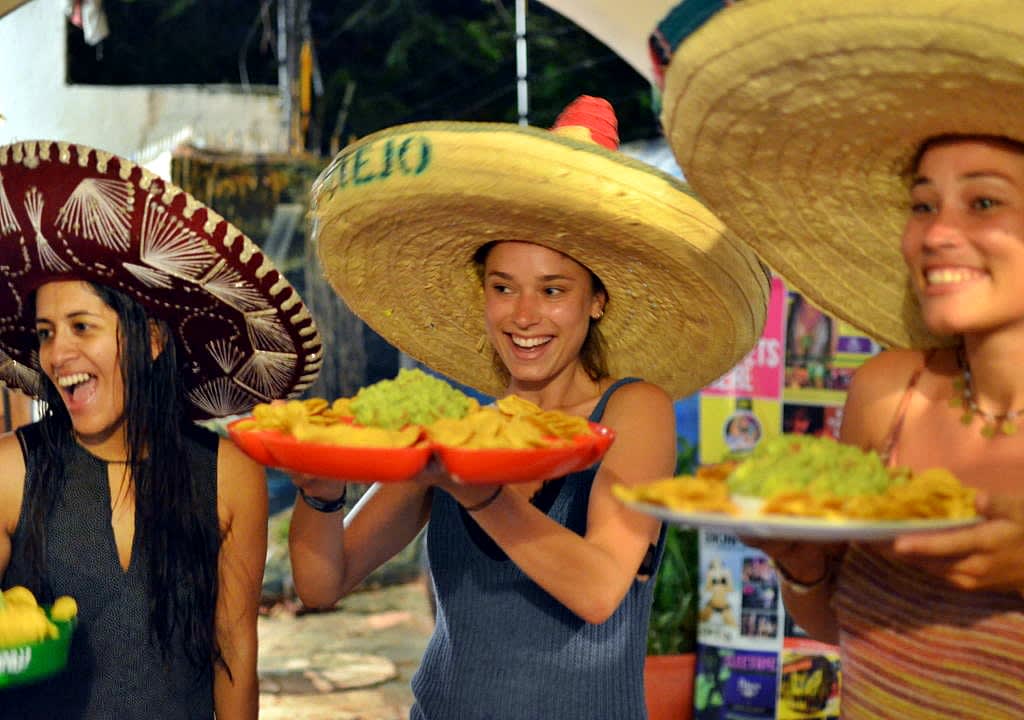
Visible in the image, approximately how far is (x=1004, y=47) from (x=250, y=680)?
1800mm

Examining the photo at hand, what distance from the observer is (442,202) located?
7.95 ft

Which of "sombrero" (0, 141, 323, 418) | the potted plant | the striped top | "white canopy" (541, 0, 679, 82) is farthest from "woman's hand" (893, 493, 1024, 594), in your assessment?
the potted plant

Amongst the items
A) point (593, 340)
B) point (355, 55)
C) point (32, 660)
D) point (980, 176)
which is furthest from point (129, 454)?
point (355, 55)

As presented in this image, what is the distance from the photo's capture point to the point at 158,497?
8.02ft

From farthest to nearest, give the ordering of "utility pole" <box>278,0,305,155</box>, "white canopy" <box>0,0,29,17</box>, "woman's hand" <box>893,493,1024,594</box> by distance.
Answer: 1. "utility pole" <box>278,0,305,155</box>
2. "white canopy" <box>0,0,29,17</box>
3. "woman's hand" <box>893,493,1024,594</box>

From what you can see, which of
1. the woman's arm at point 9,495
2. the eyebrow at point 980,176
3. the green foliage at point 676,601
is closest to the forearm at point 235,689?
the woman's arm at point 9,495

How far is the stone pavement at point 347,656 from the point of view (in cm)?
648

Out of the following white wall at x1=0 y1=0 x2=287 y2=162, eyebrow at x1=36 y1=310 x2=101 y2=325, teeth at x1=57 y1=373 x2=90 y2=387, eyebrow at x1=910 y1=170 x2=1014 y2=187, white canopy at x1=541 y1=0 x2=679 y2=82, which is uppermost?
white wall at x1=0 y1=0 x2=287 y2=162

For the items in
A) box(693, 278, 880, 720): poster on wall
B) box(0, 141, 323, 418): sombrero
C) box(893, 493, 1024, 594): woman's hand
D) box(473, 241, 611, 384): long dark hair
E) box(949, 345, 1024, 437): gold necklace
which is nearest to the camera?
box(893, 493, 1024, 594): woman's hand

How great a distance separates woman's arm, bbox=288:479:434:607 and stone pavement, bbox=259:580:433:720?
3.97 m

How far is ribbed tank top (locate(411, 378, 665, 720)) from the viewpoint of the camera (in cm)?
232

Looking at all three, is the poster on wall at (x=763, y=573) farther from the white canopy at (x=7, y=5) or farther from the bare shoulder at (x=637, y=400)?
the white canopy at (x=7, y=5)

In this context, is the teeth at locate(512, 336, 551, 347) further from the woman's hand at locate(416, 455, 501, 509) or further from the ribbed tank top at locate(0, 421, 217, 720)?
the ribbed tank top at locate(0, 421, 217, 720)

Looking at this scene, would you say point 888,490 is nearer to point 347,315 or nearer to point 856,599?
point 856,599
